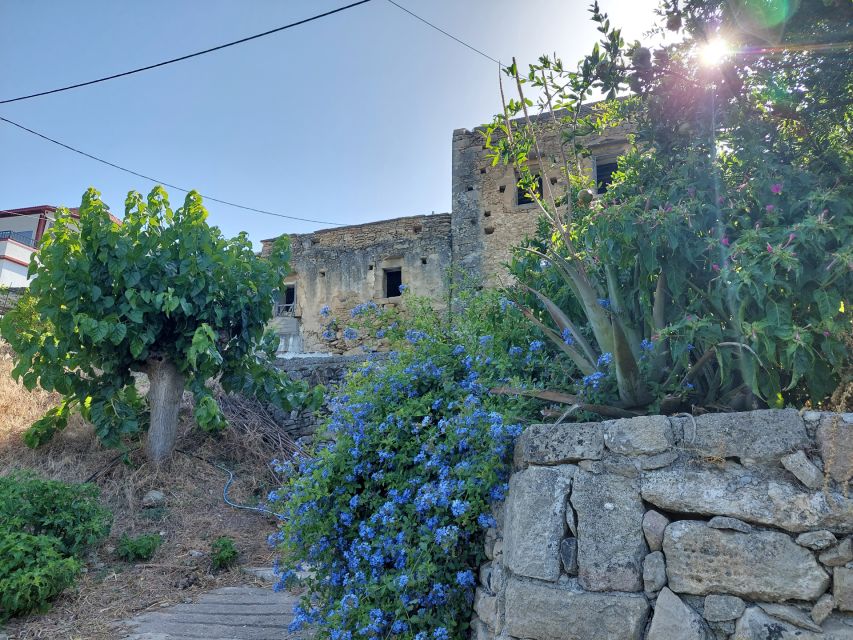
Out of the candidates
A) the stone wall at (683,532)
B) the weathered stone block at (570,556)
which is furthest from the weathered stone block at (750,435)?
the weathered stone block at (570,556)

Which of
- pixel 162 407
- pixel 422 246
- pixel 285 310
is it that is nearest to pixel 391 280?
pixel 422 246

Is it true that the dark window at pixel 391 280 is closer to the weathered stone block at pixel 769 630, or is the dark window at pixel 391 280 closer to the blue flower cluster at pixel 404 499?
the blue flower cluster at pixel 404 499

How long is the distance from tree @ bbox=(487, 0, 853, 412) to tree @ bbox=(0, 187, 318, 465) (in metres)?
4.31

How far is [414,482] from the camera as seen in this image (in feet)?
10.4

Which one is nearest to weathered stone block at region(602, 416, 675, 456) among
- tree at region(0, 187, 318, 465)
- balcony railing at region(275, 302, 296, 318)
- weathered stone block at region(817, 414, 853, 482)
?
weathered stone block at region(817, 414, 853, 482)

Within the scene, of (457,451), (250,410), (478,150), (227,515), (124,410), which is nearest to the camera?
(457,451)

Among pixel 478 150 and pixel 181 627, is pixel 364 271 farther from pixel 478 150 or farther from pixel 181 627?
pixel 181 627

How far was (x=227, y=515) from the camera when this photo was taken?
6.32 metres

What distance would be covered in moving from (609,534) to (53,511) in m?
4.38

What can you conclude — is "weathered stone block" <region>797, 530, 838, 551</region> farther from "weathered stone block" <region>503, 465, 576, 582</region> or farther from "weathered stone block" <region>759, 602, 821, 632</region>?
"weathered stone block" <region>503, 465, 576, 582</region>

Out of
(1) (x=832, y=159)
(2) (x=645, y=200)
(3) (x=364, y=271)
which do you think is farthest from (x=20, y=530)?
(3) (x=364, y=271)

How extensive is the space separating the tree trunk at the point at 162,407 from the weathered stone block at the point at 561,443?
17.7 feet

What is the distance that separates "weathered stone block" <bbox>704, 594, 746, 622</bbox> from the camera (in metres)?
2.13

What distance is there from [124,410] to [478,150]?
907 centimetres
